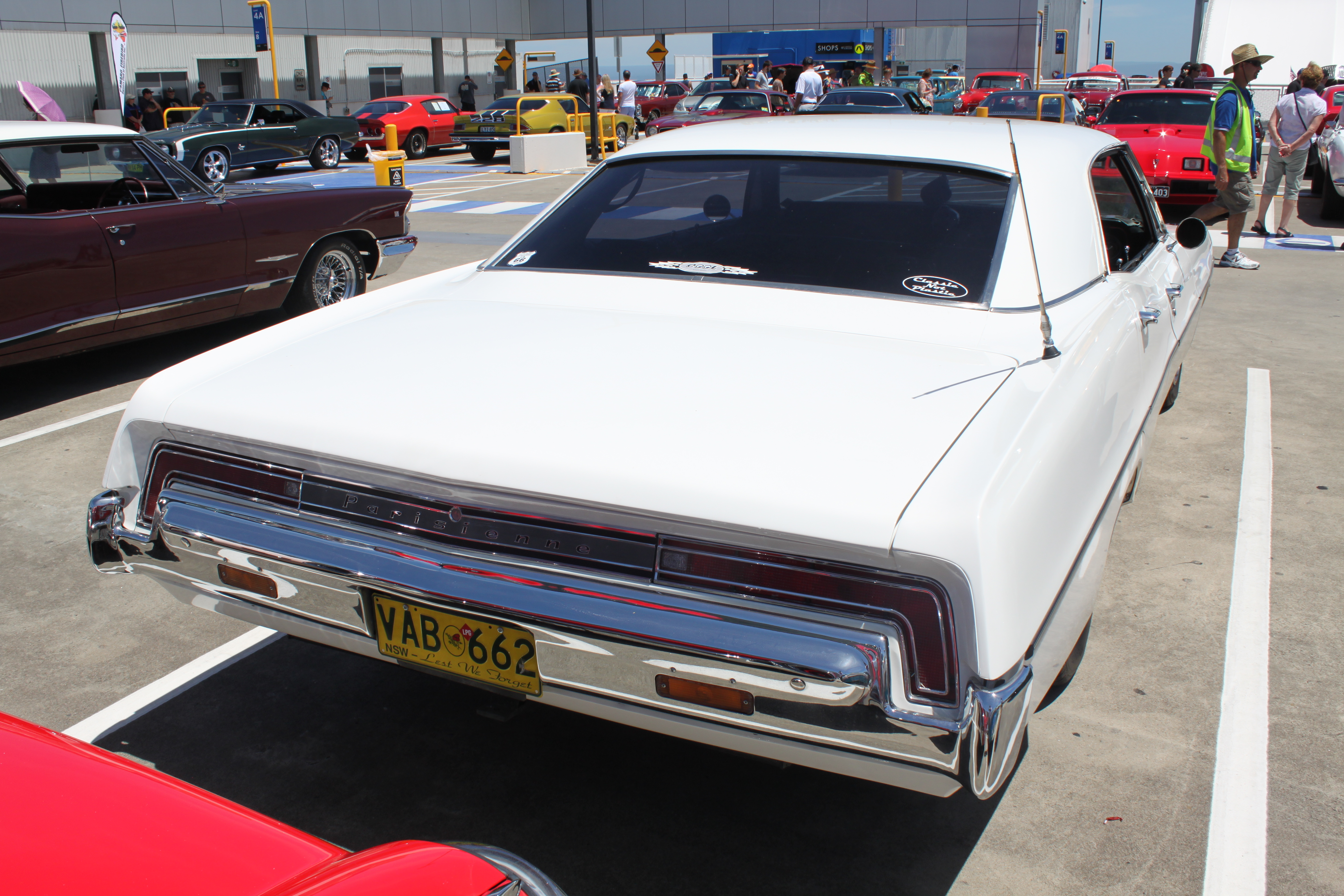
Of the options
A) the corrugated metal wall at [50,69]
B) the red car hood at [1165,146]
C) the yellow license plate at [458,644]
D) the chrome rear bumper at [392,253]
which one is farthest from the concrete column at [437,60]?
the yellow license plate at [458,644]

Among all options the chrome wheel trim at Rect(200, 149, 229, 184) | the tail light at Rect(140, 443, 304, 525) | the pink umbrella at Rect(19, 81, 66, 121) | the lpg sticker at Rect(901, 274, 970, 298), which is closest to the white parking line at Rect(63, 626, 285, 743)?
the tail light at Rect(140, 443, 304, 525)

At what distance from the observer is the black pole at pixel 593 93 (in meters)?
20.0

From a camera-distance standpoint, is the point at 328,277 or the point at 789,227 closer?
the point at 789,227

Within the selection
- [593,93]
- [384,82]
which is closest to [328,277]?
[593,93]

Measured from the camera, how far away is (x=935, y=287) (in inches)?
107

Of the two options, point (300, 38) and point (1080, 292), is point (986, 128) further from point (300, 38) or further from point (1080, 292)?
point (300, 38)

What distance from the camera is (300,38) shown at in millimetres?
34062

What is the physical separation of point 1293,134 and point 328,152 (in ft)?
51.7

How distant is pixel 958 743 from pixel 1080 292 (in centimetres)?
156

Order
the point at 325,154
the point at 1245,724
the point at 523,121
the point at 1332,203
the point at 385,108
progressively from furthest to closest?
the point at 385,108 < the point at 523,121 < the point at 325,154 < the point at 1332,203 < the point at 1245,724

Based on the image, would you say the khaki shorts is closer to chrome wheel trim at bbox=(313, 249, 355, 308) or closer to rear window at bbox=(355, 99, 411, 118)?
chrome wheel trim at bbox=(313, 249, 355, 308)

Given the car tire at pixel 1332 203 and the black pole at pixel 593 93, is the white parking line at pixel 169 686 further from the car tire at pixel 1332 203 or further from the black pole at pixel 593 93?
the black pole at pixel 593 93

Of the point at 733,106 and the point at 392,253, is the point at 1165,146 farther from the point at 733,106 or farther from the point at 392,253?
the point at 733,106

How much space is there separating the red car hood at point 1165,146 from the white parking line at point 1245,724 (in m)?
7.98
